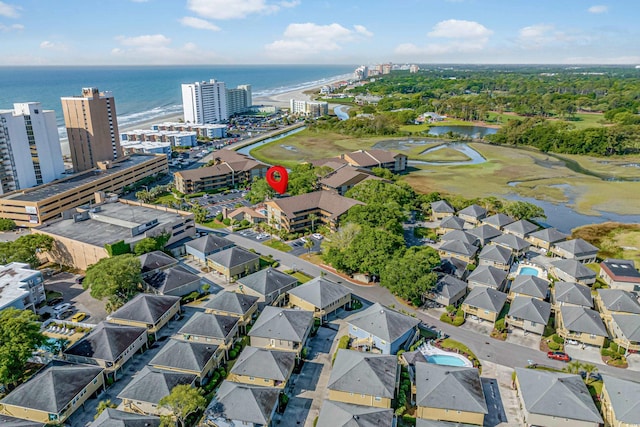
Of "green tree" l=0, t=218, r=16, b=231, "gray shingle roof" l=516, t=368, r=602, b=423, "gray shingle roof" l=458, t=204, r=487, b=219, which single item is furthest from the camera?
"gray shingle roof" l=458, t=204, r=487, b=219

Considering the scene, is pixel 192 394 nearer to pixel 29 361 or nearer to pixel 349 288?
pixel 29 361

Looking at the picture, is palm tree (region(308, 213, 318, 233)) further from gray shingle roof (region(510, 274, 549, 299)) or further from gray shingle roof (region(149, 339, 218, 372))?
gray shingle roof (region(149, 339, 218, 372))

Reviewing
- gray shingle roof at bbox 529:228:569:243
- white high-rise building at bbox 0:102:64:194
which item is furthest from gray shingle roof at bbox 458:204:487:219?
white high-rise building at bbox 0:102:64:194

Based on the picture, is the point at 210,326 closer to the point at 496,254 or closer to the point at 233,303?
the point at 233,303

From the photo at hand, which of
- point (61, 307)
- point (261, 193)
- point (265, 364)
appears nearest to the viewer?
point (265, 364)

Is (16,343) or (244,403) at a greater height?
(16,343)

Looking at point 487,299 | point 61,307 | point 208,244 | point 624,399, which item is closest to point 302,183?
point 208,244

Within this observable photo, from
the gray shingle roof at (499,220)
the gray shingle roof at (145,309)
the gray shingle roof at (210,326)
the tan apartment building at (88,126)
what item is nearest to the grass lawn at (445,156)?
the gray shingle roof at (499,220)
